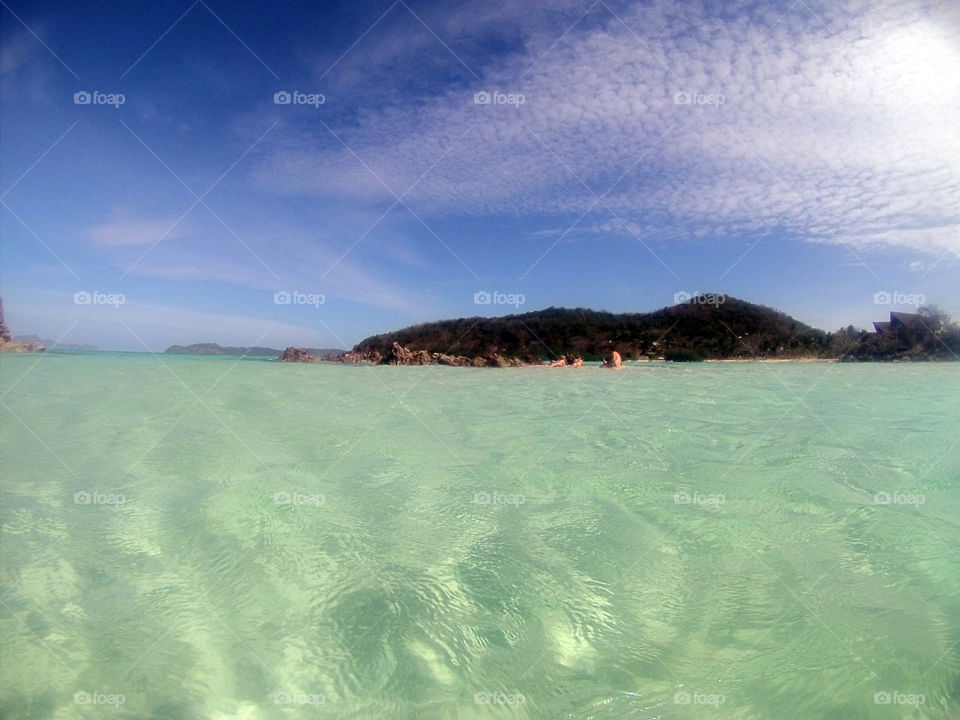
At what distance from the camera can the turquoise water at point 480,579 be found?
255 cm

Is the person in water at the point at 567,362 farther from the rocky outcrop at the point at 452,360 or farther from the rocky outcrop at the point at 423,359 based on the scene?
the rocky outcrop at the point at 452,360

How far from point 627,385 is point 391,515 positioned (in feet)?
46.3

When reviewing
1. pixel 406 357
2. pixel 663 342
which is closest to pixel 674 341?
pixel 663 342

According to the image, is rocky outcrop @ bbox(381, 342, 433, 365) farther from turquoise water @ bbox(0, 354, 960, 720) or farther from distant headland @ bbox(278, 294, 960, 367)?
turquoise water @ bbox(0, 354, 960, 720)

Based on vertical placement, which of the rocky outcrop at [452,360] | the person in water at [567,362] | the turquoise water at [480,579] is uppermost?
the rocky outcrop at [452,360]

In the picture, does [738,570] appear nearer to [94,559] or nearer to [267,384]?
[94,559]

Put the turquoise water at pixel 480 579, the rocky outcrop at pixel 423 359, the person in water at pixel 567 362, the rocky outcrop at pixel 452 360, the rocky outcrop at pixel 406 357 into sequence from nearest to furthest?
the turquoise water at pixel 480 579 < the rocky outcrop at pixel 423 359 < the rocky outcrop at pixel 452 360 < the person in water at pixel 567 362 < the rocky outcrop at pixel 406 357

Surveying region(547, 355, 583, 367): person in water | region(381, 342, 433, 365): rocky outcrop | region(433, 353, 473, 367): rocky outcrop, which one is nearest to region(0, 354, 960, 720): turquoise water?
region(433, 353, 473, 367): rocky outcrop

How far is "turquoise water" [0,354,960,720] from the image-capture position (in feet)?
8.37

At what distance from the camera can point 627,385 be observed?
17.4 metres

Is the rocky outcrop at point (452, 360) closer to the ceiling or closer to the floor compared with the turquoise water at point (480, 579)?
closer to the ceiling

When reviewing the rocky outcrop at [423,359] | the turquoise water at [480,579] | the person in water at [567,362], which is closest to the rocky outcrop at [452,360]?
the rocky outcrop at [423,359]

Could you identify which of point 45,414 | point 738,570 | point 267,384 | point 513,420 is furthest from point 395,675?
point 267,384

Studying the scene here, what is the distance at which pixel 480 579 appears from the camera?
11.7ft
